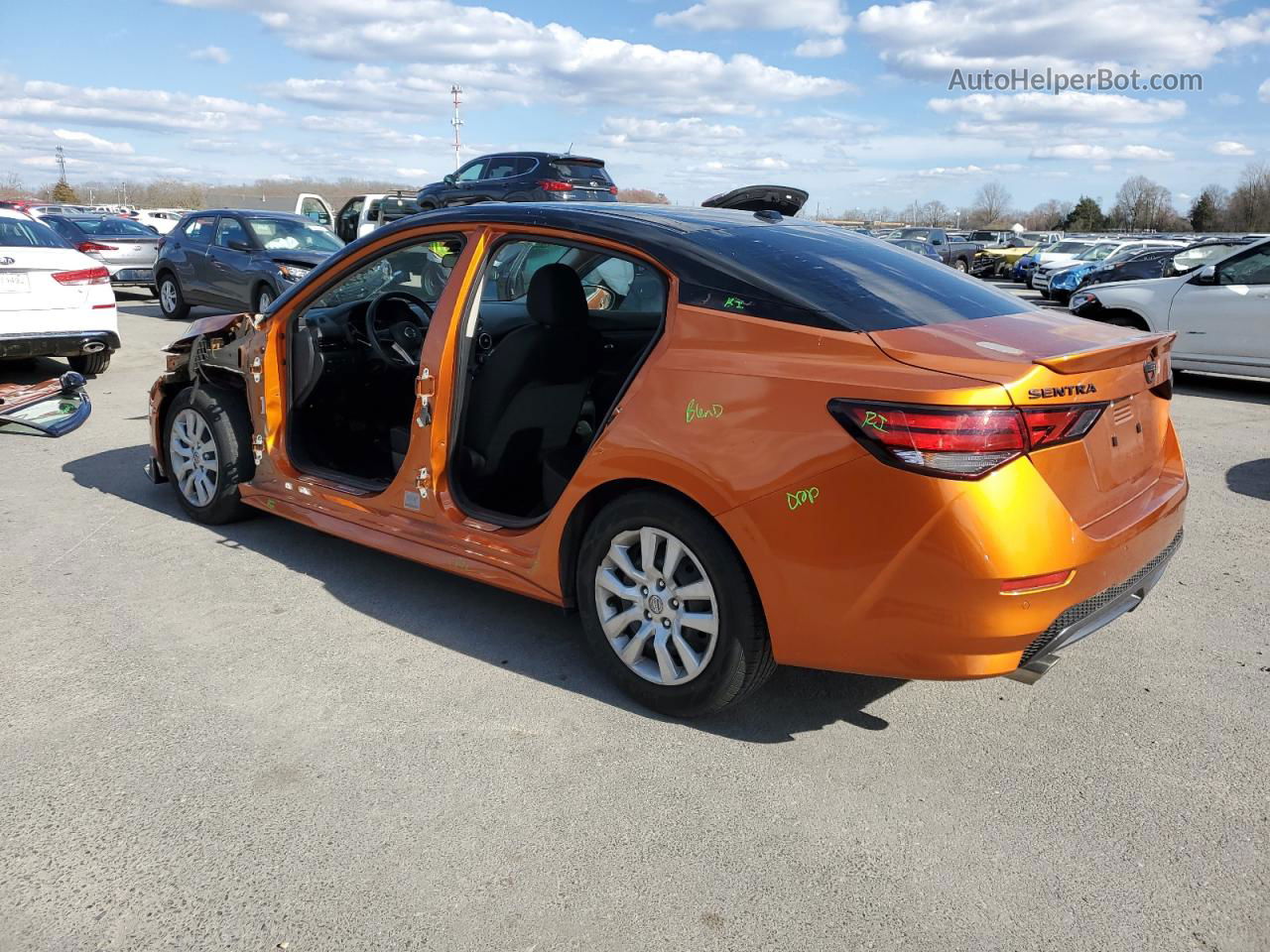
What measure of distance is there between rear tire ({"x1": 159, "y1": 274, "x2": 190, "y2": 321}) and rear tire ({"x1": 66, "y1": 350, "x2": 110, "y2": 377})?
565 centimetres

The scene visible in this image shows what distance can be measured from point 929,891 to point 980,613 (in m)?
0.72

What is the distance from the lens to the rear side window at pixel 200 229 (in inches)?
578

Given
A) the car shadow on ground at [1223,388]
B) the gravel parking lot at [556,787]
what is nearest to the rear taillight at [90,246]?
the gravel parking lot at [556,787]

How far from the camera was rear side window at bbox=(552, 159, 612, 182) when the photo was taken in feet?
60.3

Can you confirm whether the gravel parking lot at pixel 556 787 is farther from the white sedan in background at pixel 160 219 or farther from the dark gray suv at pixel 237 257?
the white sedan in background at pixel 160 219

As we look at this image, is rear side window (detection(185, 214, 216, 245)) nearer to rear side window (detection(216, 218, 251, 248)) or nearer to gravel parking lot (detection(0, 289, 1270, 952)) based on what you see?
rear side window (detection(216, 218, 251, 248))

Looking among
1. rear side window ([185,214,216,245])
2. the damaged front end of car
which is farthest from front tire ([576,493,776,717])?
rear side window ([185,214,216,245])

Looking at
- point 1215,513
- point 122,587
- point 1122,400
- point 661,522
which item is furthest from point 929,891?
point 1215,513

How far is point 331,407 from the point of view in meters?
5.02

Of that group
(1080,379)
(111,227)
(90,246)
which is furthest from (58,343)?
(111,227)

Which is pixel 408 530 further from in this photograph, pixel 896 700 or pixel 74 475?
pixel 74 475

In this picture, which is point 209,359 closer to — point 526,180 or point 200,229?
point 200,229

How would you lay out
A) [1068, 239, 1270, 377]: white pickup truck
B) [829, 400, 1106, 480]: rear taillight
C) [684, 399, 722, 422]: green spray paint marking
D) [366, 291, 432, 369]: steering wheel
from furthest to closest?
[1068, 239, 1270, 377]: white pickup truck → [366, 291, 432, 369]: steering wheel → [684, 399, 722, 422]: green spray paint marking → [829, 400, 1106, 480]: rear taillight

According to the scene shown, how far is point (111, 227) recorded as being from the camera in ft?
66.8
